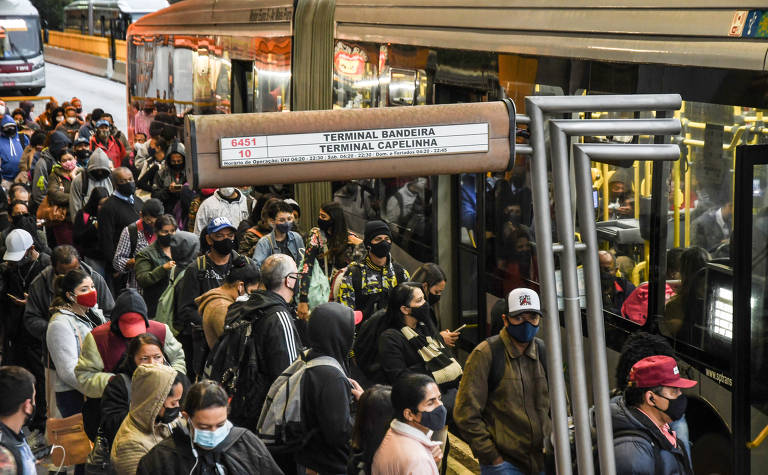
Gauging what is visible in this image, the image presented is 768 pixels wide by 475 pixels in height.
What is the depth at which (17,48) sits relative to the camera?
38.9 m

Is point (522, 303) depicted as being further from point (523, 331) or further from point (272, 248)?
point (272, 248)

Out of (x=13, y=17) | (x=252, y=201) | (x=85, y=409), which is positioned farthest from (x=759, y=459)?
(x=13, y=17)

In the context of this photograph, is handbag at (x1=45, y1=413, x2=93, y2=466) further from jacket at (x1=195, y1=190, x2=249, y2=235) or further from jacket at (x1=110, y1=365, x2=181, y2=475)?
jacket at (x1=195, y1=190, x2=249, y2=235)

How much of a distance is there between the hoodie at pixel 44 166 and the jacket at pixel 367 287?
786 cm

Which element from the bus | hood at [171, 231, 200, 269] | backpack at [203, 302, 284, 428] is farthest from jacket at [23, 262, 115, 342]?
the bus

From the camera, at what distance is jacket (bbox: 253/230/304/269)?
8.38 meters

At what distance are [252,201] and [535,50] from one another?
5671 mm

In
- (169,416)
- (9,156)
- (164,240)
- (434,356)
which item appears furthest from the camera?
(9,156)

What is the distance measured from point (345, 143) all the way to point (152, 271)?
18.6 ft

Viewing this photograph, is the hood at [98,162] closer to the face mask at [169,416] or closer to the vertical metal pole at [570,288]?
the face mask at [169,416]

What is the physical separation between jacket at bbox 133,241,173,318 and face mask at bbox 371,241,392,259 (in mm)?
1859

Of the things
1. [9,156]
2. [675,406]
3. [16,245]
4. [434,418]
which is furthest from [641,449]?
[9,156]

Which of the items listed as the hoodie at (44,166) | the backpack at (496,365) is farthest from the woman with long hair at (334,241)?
the hoodie at (44,166)

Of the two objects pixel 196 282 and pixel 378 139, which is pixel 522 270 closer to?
pixel 196 282
